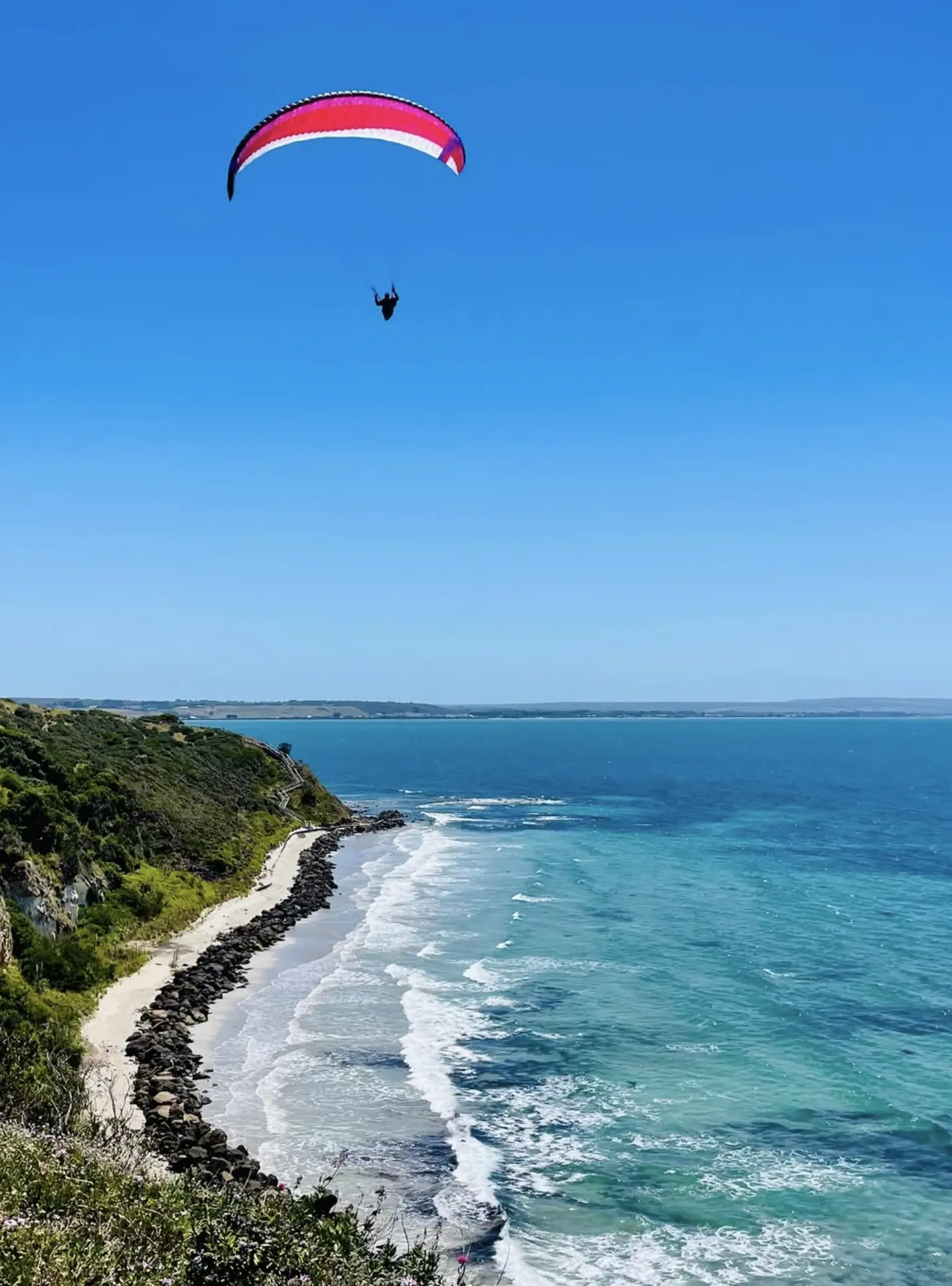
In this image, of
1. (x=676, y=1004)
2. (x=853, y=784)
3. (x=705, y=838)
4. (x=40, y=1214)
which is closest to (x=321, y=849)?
(x=705, y=838)

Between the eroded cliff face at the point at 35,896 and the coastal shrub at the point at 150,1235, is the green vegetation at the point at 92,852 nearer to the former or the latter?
the eroded cliff face at the point at 35,896

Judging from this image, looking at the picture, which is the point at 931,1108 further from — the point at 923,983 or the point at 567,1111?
the point at 923,983

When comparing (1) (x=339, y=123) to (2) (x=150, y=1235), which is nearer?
(2) (x=150, y=1235)

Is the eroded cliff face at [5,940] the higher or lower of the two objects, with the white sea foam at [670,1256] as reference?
higher

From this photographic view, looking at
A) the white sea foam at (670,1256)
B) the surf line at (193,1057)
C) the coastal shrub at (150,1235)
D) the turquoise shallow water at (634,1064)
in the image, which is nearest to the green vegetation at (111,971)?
the coastal shrub at (150,1235)

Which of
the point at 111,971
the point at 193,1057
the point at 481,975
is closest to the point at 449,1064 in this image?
the point at 193,1057

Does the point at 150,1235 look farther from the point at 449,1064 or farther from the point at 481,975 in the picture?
the point at 481,975

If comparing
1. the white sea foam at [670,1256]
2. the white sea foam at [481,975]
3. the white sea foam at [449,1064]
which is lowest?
the white sea foam at [481,975]
